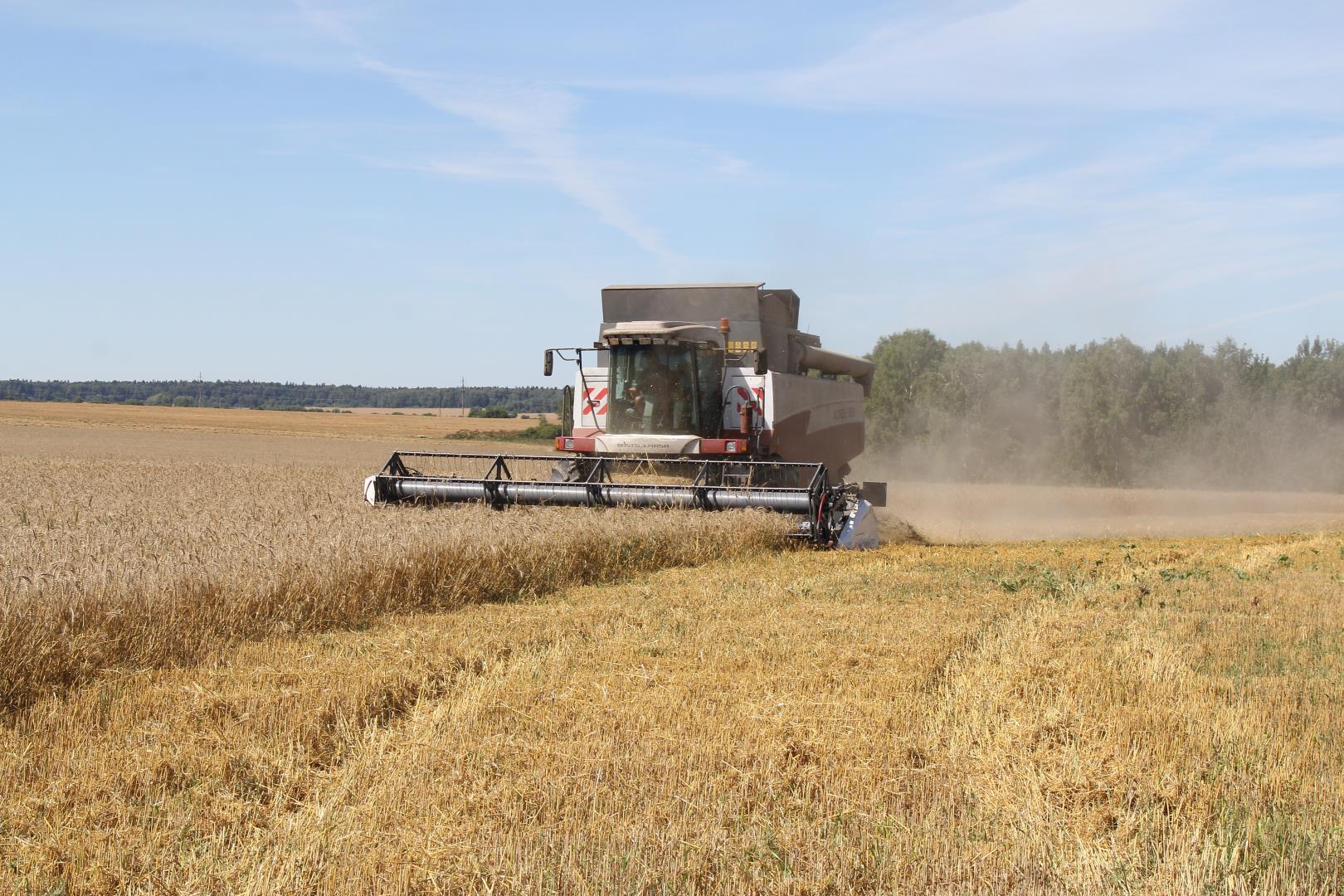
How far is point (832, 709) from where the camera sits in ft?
17.0

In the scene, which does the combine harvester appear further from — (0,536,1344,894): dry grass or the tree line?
the tree line

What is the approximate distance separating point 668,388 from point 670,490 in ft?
6.79

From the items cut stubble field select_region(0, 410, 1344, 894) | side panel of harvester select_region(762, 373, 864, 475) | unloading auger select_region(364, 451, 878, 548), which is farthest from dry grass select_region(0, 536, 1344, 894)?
side panel of harvester select_region(762, 373, 864, 475)

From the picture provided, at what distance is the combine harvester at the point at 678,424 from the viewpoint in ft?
42.0

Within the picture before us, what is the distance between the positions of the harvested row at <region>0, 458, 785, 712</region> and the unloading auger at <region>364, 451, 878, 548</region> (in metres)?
0.45

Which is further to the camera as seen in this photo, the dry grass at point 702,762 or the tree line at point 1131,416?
the tree line at point 1131,416

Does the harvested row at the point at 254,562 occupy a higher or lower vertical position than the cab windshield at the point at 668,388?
lower

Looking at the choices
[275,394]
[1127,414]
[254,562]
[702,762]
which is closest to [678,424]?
[254,562]

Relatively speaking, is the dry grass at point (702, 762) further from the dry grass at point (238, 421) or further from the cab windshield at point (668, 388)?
the dry grass at point (238, 421)

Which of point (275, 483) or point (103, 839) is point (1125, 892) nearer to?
point (103, 839)

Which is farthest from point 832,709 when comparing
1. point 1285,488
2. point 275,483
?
point 1285,488

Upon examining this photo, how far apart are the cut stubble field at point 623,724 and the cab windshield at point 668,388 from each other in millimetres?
4432

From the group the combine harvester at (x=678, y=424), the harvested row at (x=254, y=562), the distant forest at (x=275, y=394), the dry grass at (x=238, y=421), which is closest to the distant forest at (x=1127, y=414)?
the combine harvester at (x=678, y=424)

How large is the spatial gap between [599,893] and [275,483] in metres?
15.4
